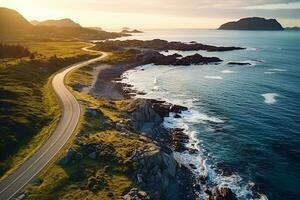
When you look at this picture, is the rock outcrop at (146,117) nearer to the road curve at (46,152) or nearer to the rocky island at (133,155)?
the rocky island at (133,155)

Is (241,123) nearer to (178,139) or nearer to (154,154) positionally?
(178,139)

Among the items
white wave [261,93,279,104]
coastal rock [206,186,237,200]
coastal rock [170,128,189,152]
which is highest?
coastal rock [206,186,237,200]

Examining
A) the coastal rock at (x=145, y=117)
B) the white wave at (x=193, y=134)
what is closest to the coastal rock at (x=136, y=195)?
the white wave at (x=193, y=134)

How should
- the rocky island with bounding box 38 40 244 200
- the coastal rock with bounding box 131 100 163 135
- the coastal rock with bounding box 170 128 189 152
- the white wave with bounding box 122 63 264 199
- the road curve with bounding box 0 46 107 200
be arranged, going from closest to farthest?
the road curve with bounding box 0 46 107 200 → the rocky island with bounding box 38 40 244 200 → the white wave with bounding box 122 63 264 199 → the coastal rock with bounding box 170 128 189 152 → the coastal rock with bounding box 131 100 163 135

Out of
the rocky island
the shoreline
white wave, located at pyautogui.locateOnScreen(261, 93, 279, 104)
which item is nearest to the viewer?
the rocky island

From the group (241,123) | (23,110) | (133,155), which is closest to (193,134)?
(241,123)

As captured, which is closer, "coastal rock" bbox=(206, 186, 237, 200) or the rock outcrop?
"coastal rock" bbox=(206, 186, 237, 200)

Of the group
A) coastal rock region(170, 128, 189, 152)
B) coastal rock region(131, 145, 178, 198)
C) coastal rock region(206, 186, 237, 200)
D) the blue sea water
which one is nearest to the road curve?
coastal rock region(131, 145, 178, 198)

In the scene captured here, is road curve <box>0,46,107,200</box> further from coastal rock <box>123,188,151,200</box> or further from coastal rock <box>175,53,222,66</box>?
coastal rock <box>175,53,222,66</box>
